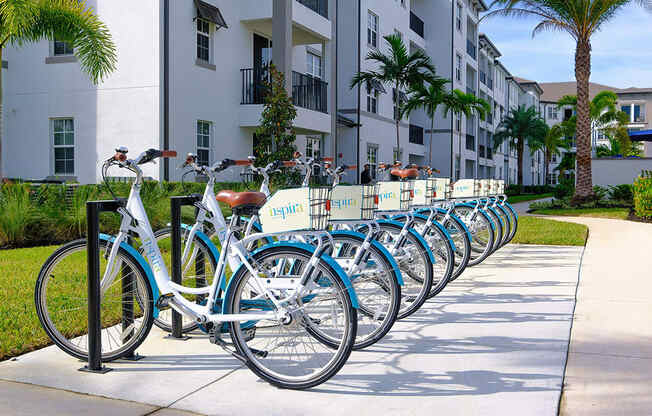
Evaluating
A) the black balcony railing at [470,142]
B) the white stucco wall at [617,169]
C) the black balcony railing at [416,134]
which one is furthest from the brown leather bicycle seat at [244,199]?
the black balcony railing at [470,142]

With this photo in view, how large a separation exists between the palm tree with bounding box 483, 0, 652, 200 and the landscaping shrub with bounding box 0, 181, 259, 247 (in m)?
16.8

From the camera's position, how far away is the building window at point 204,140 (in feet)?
55.4

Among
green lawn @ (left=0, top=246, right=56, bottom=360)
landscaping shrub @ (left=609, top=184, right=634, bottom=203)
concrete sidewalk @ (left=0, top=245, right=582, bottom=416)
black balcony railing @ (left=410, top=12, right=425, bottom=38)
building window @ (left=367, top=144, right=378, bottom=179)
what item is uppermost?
black balcony railing @ (left=410, top=12, right=425, bottom=38)

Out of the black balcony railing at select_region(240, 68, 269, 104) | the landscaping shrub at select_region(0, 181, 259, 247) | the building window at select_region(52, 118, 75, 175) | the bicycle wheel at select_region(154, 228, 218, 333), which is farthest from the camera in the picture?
the black balcony railing at select_region(240, 68, 269, 104)

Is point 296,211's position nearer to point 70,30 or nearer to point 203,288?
point 203,288

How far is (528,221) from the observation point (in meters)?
17.7

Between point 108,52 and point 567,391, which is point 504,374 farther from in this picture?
point 108,52

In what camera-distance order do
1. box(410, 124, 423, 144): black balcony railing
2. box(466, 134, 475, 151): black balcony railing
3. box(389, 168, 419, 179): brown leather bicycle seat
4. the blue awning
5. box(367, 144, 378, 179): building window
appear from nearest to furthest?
box(389, 168, 419, 179): brown leather bicycle seat
the blue awning
box(367, 144, 378, 179): building window
box(410, 124, 423, 144): black balcony railing
box(466, 134, 475, 151): black balcony railing

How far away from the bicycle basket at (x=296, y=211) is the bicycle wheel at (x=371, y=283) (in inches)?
24.7

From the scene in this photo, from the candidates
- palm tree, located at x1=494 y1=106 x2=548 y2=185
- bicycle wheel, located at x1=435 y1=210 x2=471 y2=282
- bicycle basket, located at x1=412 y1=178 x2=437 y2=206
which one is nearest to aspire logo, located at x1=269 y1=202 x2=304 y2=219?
bicycle basket, located at x1=412 y1=178 x2=437 y2=206

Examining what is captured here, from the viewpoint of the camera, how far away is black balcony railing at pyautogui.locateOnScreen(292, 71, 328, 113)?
2027cm

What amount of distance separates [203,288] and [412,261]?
229 cm

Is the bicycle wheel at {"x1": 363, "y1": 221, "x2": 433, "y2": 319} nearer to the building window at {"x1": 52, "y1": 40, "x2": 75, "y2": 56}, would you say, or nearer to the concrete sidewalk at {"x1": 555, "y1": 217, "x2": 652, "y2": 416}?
the concrete sidewalk at {"x1": 555, "y1": 217, "x2": 652, "y2": 416}

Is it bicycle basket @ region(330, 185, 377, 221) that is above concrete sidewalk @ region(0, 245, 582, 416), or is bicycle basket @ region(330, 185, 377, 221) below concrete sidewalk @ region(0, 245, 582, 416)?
above
